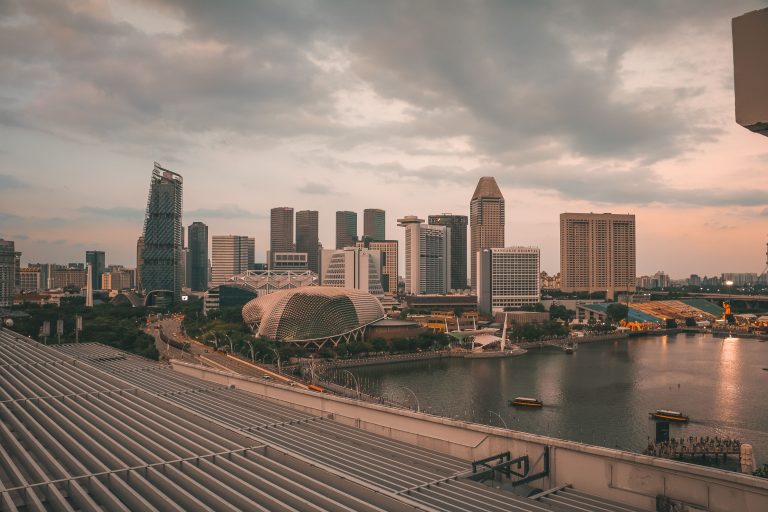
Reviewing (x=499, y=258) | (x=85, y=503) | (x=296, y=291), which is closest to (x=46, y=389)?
(x=85, y=503)

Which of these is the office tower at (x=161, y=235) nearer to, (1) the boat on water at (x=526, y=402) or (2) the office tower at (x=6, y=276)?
(2) the office tower at (x=6, y=276)

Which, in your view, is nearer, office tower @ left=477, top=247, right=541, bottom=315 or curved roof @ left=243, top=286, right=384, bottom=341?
curved roof @ left=243, top=286, right=384, bottom=341

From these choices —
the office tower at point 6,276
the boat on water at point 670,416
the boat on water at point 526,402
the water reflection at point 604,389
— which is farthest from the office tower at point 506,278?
the office tower at point 6,276

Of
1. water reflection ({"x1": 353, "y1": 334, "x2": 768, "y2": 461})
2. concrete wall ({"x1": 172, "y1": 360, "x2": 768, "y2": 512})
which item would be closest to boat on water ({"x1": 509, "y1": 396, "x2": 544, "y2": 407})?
water reflection ({"x1": 353, "y1": 334, "x2": 768, "y2": 461})

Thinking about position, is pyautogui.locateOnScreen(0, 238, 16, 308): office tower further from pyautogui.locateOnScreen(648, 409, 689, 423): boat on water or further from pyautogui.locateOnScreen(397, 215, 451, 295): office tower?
pyautogui.locateOnScreen(648, 409, 689, 423): boat on water

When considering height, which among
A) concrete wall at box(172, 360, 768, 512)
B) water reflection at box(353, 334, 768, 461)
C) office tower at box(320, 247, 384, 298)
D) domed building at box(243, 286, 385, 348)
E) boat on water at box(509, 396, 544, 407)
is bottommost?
water reflection at box(353, 334, 768, 461)

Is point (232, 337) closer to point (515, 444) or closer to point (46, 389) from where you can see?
point (46, 389)
